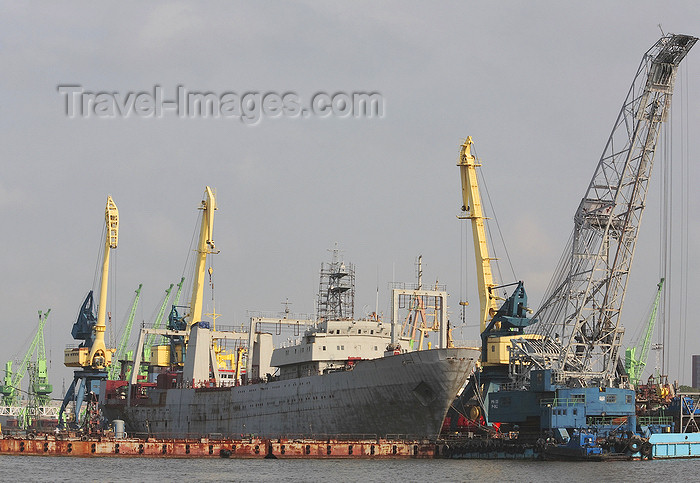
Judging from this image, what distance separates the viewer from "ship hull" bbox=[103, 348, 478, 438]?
72.4 meters

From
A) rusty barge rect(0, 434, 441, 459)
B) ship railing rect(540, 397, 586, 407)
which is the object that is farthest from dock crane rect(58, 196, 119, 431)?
ship railing rect(540, 397, 586, 407)

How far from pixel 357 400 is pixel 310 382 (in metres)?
5.76

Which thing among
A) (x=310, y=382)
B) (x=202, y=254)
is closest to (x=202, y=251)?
(x=202, y=254)

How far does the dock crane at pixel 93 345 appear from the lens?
113688mm

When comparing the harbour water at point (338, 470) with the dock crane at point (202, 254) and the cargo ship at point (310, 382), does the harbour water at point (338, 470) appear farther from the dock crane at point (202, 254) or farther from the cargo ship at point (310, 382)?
the dock crane at point (202, 254)

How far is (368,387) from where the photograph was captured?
74.8m

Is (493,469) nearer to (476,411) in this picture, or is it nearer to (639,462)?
(639,462)

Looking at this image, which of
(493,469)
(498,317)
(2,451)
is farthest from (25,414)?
(493,469)

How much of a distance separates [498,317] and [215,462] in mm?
25754

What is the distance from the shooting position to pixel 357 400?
75.9m

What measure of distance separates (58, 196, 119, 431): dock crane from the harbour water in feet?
137

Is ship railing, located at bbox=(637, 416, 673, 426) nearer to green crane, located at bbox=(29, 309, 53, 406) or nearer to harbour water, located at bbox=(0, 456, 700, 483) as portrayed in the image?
harbour water, located at bbox=(0, 456, 700, 483)

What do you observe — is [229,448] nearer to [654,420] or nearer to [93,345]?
[654,420]

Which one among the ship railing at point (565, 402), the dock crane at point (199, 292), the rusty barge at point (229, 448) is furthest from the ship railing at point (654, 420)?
the dock crane at point (199, 292)
